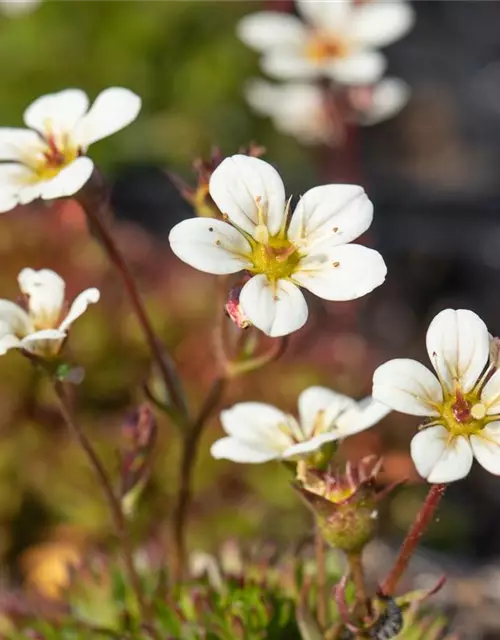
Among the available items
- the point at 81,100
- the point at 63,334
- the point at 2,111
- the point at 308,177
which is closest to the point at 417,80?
the point at 308,177

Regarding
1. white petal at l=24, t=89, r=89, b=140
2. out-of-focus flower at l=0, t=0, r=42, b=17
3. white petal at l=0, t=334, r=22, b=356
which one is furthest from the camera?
out-of-focus flower at l=0, t=0, r=42, b=17

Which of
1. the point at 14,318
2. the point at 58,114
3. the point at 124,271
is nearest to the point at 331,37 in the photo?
the point at 58,114

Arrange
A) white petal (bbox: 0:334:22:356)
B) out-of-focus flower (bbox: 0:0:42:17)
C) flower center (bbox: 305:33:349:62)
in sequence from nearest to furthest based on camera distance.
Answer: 1. white petal (bbox: 0:334:22:356)
2. flower center (bbox: 305:33:349:62)
3. out-of-focus flower (bbox: 0:0:42:17)

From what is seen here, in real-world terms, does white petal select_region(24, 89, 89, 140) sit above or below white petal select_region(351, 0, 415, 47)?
above

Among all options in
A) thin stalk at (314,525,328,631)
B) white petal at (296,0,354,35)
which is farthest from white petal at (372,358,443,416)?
white petal at (296,0,354,35)

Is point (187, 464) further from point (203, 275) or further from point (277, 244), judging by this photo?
point (203, 275)

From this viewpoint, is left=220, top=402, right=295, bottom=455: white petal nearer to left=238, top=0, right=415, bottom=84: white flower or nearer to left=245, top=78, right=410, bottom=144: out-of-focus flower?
left=238, top=0, right=415, bottom=84: white flower

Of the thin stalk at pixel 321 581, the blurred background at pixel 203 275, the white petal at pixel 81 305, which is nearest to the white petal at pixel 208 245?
the white petal at pixel 81 305

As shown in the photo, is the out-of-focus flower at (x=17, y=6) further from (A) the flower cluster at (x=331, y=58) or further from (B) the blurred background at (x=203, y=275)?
(A) the flower cluster at (x=331, y=58)
